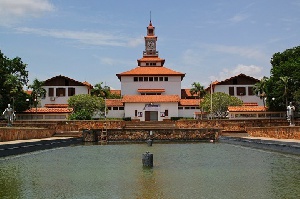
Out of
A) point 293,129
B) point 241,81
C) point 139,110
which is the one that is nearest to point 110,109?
point 139,110

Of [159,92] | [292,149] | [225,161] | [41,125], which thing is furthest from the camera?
[159,92]

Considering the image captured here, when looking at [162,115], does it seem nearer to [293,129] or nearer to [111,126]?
[111,126]

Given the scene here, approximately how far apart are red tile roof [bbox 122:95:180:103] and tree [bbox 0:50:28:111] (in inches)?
784

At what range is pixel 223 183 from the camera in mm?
16250

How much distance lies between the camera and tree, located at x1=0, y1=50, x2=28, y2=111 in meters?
60.5

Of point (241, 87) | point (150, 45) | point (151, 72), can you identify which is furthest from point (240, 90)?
point (150, 45)

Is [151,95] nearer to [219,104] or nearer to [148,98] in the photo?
[148,98]

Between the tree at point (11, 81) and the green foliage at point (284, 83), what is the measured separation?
127 feet

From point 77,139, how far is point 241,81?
49.2 metres

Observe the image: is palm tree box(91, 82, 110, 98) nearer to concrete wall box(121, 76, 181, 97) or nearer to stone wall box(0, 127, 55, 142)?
concrete wall box(121, 76, 181, 97)

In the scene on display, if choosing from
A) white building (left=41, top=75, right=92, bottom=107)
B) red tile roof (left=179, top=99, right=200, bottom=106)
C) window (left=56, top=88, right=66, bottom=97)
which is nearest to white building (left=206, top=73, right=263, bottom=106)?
red tile roof (left=179, top=99, right=200, bottom=106)

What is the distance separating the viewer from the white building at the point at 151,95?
76188 mm

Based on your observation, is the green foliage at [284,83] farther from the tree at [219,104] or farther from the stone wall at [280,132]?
the stone wall at [280,132]

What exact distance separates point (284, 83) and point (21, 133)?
3808cm
